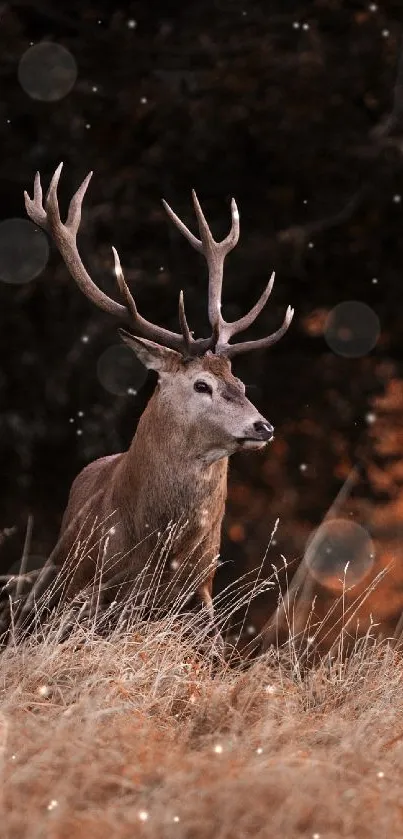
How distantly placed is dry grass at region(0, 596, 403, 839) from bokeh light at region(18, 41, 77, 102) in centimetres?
539

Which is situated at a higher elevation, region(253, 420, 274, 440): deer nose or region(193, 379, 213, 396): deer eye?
region(193, 379, 213, 396): deer eye

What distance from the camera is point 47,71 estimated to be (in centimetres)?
890

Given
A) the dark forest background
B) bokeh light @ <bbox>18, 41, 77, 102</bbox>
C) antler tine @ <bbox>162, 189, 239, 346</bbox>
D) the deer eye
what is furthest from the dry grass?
bokeh light @ <bbox>18, 41, 77, 102</bbox>

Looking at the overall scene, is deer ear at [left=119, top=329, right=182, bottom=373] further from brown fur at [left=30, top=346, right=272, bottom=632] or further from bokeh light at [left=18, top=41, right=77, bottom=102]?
bokeh light at [left=18, top=41, right=77, bottom=102]

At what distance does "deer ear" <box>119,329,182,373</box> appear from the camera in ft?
19.7

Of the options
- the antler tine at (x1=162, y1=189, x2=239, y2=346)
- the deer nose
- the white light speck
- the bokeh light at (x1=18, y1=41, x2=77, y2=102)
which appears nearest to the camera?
the white light speck

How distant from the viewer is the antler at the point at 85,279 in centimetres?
599

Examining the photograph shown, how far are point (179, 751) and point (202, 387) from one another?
8.78ft

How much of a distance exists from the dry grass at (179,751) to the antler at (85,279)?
5.87 ft

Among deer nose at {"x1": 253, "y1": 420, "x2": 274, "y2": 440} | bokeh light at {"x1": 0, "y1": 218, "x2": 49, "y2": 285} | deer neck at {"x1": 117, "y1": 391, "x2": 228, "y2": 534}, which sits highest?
bokeh light at {"x1": 0, "y1": 218, "x2": 49, "y2": 285}

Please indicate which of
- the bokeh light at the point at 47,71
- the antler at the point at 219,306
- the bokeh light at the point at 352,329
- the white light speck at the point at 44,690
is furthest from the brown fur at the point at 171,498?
the bokeh light at the point at 47,71

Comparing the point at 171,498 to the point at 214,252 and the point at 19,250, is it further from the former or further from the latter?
the point at 19,250

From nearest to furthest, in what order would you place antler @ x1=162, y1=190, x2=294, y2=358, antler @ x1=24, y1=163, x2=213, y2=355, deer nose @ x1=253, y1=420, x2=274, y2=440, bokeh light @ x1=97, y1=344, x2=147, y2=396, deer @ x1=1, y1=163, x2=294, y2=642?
deer nose @ x1=253, y1=420, x2=274, y2=440 < deer @ x1=1, y1=163, x2=294, y2=642 < antler @ x1=24, y1=163, x2=213, y2=355 < antler @ x1=162, y1=190, x2=294, y2=358 < bokeh light @ x1=97, y1=344, x2=147, y2=396

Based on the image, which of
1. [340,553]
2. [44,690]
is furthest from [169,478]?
[340,553]
